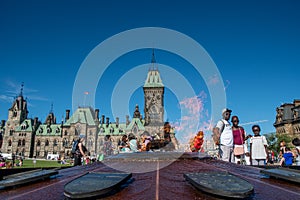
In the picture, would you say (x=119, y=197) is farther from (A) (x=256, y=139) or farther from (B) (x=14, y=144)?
(B) (x=14, y=144)

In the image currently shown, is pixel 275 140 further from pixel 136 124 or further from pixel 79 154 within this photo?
pixel 79 154

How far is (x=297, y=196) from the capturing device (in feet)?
5.93

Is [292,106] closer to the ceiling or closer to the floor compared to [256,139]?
closer to the ceiling

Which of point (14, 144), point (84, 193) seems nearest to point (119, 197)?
point (84, 193)

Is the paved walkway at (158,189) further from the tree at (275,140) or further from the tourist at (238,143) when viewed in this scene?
the tree at (275,140)

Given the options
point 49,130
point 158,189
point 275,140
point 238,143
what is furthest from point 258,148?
point 49,130

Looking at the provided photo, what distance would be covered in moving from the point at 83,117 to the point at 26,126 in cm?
1969

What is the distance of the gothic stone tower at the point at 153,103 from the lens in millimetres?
71812

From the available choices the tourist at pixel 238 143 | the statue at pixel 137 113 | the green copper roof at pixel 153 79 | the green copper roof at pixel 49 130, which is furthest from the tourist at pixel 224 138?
the green copper roof at pixel 49 130

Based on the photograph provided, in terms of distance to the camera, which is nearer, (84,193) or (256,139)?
(84,193)

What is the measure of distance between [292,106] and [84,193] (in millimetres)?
60115

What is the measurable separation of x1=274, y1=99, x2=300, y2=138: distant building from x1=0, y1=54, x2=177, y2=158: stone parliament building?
3064cm

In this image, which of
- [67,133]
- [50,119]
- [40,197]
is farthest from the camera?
[50,119]

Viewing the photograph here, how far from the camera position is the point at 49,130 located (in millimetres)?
79750
